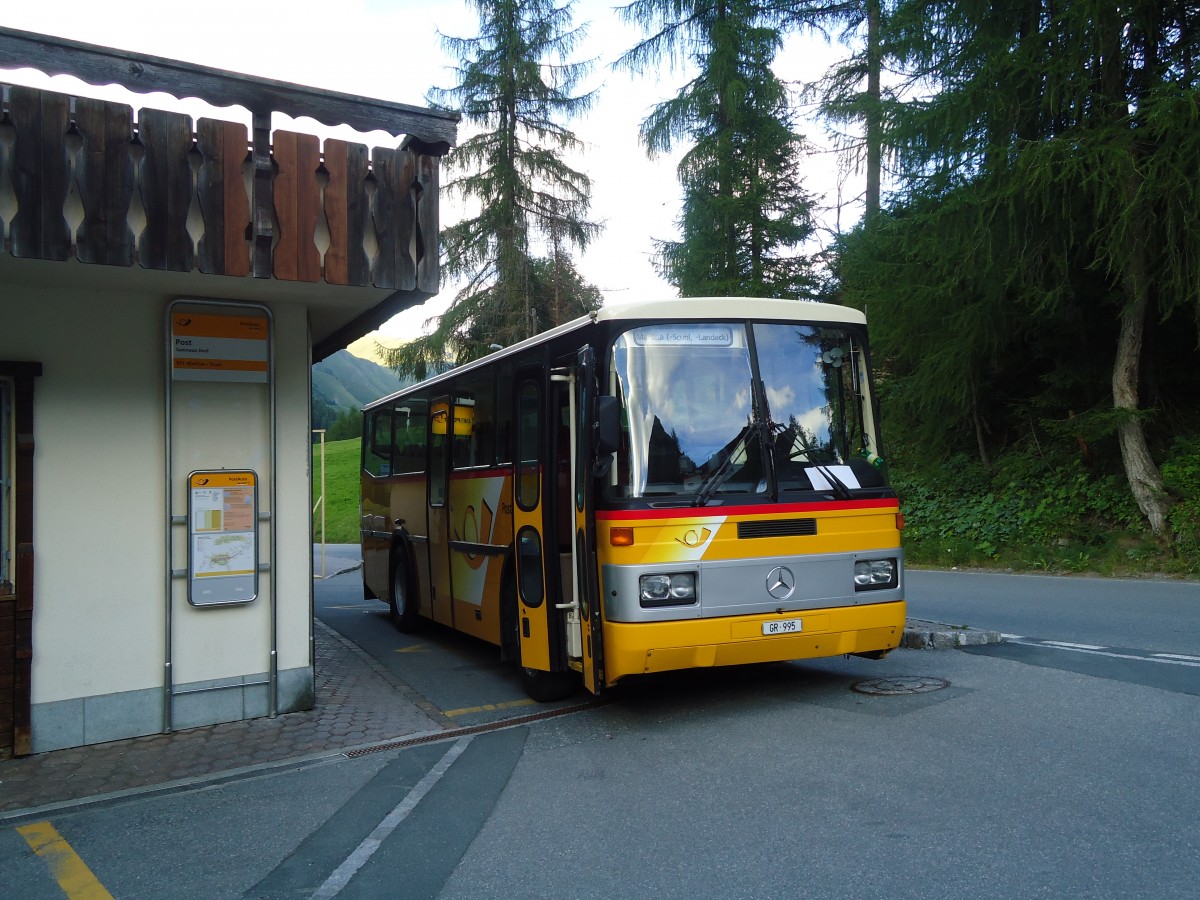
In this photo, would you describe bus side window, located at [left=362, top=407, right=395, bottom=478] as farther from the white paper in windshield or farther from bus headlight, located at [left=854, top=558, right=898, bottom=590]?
bus headlight, located at [left=854, top=558, right=898, bottom=590]

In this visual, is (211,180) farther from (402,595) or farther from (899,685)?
(402,595)

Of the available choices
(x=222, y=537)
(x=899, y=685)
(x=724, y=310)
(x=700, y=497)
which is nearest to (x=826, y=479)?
(x=700, y=497)

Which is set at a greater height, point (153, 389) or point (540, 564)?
point (153, 389)

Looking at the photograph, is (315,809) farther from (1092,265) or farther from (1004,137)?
(1004,137)

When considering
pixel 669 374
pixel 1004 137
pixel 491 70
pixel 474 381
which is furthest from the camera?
pixel 491 70

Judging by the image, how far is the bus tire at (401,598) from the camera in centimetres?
1214

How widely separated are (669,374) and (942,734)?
2884 mm

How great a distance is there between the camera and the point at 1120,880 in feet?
12.8

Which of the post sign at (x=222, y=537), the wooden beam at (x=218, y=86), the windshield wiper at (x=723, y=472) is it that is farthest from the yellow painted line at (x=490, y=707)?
the wooden beam at (x=218, y=86)

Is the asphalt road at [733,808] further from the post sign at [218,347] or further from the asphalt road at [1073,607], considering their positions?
the post sign at [218,347]

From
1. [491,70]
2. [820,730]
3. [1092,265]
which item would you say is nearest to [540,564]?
[820,730]

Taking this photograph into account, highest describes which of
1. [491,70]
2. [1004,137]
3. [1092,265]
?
[491,70]

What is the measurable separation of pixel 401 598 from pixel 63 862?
25.1 feet

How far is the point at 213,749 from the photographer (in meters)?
6.80
